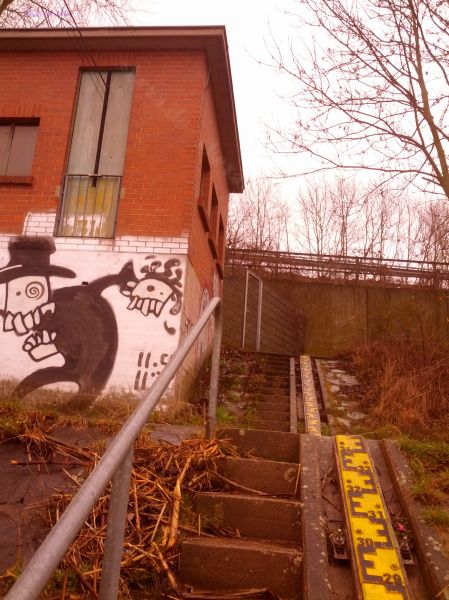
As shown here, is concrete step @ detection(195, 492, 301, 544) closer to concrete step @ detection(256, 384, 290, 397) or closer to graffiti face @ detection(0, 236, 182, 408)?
graffiti face @ detection(0, 236, 182, 408)

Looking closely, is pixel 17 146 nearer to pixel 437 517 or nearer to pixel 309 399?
pixel 309 399

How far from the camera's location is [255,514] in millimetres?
3018

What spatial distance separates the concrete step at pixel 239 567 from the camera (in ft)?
8.48

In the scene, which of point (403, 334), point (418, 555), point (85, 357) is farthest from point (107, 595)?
point (403, 334)

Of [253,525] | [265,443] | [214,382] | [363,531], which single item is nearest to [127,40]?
[214,382]

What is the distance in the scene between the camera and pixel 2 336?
6.44 metres

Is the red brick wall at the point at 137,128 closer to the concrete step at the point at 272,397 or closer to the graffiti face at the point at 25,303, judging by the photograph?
the graffiti face at the point at 25,303

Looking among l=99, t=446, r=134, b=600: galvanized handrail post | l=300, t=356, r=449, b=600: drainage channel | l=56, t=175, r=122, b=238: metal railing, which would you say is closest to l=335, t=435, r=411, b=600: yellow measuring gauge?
l=300, t=356, r=449, b=600: drainage channel

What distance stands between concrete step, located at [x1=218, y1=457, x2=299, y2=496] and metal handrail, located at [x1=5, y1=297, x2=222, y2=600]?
1.06 metres

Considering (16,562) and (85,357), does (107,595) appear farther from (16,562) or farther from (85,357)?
(85,357)

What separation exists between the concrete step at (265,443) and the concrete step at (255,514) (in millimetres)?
697

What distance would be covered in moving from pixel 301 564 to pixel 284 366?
23.6 ft

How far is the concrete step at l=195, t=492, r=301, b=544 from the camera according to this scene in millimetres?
2969

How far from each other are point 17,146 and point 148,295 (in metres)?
3.18
